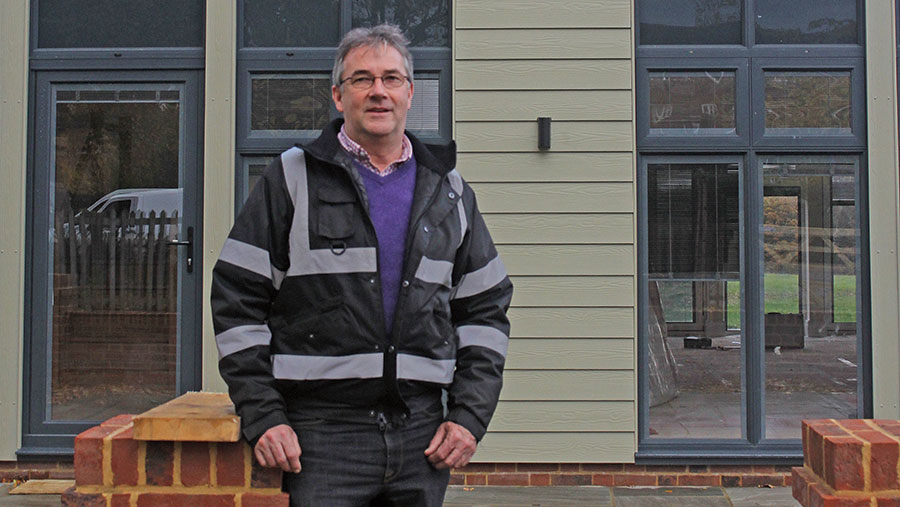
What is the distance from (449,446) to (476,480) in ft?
10.2

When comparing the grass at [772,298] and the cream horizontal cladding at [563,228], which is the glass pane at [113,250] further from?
the grass at [772,298]

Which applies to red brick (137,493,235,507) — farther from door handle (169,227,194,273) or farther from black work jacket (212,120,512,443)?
door handle (169,227,194,273)

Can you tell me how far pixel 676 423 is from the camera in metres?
5.24

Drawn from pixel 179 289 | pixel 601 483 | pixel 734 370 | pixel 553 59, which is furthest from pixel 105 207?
pixel 734 370

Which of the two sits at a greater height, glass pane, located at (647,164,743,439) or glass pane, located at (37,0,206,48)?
glass pane, located at (37,0,206,48)

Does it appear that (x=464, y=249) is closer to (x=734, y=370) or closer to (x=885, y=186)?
(x=734, y=370)

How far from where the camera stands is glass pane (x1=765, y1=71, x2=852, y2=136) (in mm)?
5238

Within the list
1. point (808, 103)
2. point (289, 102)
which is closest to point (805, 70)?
point (808, 103)

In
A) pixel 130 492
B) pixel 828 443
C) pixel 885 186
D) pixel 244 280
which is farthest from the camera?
pixel 885 186

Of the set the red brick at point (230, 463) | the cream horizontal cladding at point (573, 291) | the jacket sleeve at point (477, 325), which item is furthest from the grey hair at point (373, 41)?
the cream horizontal cladding at point (573, 291)

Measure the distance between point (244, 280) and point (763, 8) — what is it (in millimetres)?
4223

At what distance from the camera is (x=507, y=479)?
5160mm

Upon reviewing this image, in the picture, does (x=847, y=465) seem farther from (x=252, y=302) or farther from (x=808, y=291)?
(x=808, y=291)

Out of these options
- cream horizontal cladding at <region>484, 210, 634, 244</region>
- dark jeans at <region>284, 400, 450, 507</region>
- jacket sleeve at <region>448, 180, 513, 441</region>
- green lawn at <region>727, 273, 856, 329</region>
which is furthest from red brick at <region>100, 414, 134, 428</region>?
green lawn at <region>727, 273, 856, 329</region>
